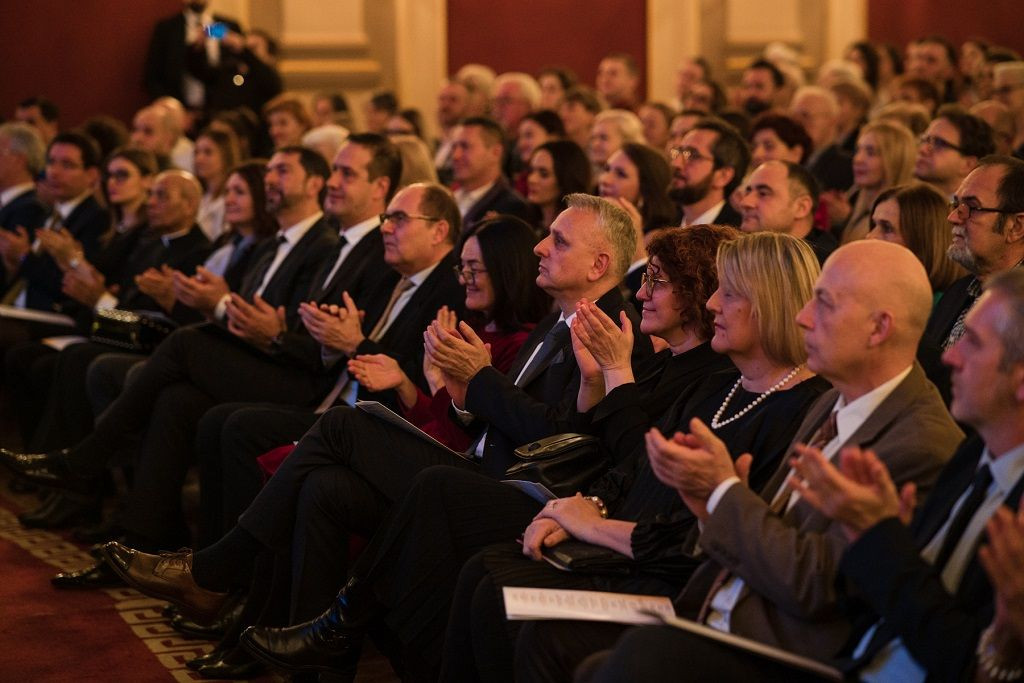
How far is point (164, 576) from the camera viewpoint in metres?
4.00

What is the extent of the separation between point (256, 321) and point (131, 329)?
35.0 inches

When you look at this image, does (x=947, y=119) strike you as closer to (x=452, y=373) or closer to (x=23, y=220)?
(x=452, y=373)

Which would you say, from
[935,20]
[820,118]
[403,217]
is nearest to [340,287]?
[403,217]

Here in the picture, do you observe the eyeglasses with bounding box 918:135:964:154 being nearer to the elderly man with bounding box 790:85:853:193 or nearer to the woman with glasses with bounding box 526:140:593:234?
the woman with glasses with bounding box 526:140:593:234

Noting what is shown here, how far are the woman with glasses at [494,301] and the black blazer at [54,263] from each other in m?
2.81

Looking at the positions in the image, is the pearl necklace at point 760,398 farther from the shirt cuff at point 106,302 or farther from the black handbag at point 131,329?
the shirt cuff at point 106,302

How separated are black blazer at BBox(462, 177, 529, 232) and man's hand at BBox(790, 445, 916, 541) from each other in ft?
12.7

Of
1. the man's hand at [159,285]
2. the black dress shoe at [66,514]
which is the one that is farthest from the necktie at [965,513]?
the man's hand at [159,285]

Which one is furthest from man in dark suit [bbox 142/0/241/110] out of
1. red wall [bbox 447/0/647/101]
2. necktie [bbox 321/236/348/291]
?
necktie [bbox 321/236/348/291]

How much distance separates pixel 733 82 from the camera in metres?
12.1

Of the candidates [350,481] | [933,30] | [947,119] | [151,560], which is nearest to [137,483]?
[151,560]

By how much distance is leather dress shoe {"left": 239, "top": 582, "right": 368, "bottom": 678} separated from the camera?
343 cm

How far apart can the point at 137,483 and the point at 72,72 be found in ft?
22.4

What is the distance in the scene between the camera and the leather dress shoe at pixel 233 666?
12.7 feet
